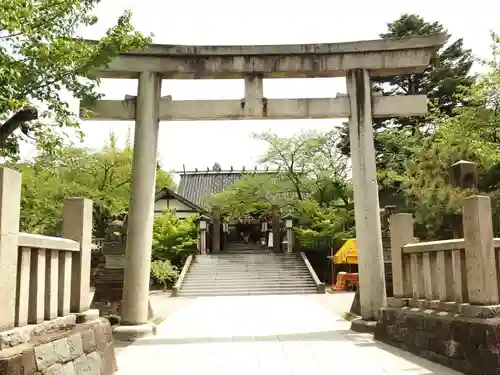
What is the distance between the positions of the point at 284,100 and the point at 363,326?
439 cm

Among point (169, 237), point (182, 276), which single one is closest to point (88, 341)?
point (182, 276)

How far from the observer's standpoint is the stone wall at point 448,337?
5.00m

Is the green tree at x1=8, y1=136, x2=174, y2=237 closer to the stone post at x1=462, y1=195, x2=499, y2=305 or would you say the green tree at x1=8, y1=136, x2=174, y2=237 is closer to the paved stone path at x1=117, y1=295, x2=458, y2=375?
the paved stone path at x1=117, y1=295, x2=458, y2=375

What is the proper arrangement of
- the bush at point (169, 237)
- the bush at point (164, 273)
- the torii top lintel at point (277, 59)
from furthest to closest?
1. the bush at point (169, 237)
2. the bush at point (164, 273)
3. the torii top lintel at point (277, 59)

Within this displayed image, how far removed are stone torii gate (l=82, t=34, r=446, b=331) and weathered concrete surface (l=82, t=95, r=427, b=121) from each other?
19 millimetres

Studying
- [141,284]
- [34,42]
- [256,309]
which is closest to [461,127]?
[256,309]

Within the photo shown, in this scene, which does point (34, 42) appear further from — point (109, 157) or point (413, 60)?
point (109, 157)

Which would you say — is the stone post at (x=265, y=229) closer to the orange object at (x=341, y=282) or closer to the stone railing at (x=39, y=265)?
the orange object at (x=341, y=282)

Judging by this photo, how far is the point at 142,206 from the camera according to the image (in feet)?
28.5

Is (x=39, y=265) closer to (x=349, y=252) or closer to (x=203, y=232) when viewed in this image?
(x=349, y=252)

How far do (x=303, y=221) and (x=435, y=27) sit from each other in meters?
12.6

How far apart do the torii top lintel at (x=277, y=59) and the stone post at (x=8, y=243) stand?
5.71 m

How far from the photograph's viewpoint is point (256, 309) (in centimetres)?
1438

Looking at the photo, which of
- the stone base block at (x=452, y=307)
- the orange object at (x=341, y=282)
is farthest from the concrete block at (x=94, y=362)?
the orange object at (x=341, y=282)
